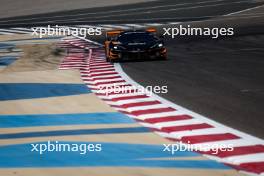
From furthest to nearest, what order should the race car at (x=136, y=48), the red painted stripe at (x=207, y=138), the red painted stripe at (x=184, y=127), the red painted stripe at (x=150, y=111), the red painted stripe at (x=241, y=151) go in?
the race car at (x=136, y=48)
the red painted stripe at (x=150, y=111)
the red painted stripe at (x=184, y=127)
the red painted stripe at (x=207, y=138)
the red painted stripe at (x=241, y=151)

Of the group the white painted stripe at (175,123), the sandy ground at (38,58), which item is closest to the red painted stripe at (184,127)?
the white painted stripe at (175,123)

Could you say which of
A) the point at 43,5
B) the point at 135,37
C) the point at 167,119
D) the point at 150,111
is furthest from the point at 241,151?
the point at 43,5

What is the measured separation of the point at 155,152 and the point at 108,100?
192 inches

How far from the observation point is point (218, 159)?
835cm

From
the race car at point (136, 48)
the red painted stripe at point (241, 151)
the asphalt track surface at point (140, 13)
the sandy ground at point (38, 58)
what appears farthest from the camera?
the asphalt track surface at point (140, 13)

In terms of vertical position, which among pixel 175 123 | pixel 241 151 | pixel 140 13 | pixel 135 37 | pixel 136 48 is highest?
pixel 241 151

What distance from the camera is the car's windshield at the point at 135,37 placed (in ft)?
74.8

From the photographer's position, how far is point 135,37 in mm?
23094

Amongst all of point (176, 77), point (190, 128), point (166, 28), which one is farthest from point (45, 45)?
point (190, 128)

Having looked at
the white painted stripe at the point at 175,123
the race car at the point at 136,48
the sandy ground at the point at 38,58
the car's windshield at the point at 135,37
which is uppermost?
the white painted stripe at the point at 175,123

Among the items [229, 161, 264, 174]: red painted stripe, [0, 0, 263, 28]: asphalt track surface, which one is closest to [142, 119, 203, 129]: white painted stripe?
[229, 161, 264, 174]: red painted stripe

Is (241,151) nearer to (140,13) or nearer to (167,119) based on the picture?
(167,119)

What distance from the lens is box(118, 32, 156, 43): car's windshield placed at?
22.8 m

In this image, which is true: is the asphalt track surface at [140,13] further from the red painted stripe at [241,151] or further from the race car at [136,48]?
the red painted stripe at [241,151]
